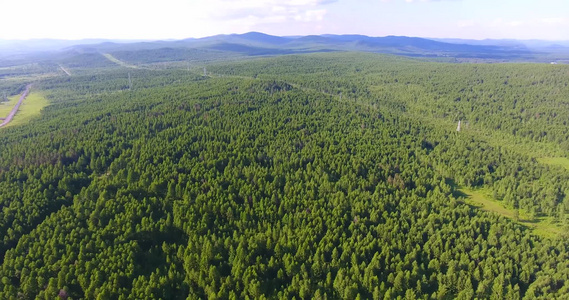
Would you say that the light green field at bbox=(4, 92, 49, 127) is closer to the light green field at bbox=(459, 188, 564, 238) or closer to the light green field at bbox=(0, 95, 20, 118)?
the light green field at bbox=(0, 95, 20, 118)

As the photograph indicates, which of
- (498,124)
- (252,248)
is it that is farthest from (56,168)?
(498,124)

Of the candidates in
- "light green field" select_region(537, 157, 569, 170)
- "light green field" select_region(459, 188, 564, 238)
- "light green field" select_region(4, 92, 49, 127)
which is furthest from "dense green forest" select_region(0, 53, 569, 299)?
"light green field" select_region(4, 92, 49, 127)

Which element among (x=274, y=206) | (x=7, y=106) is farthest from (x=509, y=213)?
(x=7, y=106)

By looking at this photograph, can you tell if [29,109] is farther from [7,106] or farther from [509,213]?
[509,213]

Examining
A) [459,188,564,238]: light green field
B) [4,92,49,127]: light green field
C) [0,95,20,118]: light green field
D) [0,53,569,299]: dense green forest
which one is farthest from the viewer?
[0,95,20,118]: light green field

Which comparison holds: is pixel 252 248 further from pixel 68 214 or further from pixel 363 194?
pixel 68 214

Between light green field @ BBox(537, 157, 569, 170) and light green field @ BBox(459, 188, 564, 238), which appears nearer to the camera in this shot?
light green field @ BBox(459, 188, 564, 238)

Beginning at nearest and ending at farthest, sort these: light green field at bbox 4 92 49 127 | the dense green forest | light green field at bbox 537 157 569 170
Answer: the dense green forest
light green field at bbox 537 157 569 170
light green field at bbox 4 92 49 127
